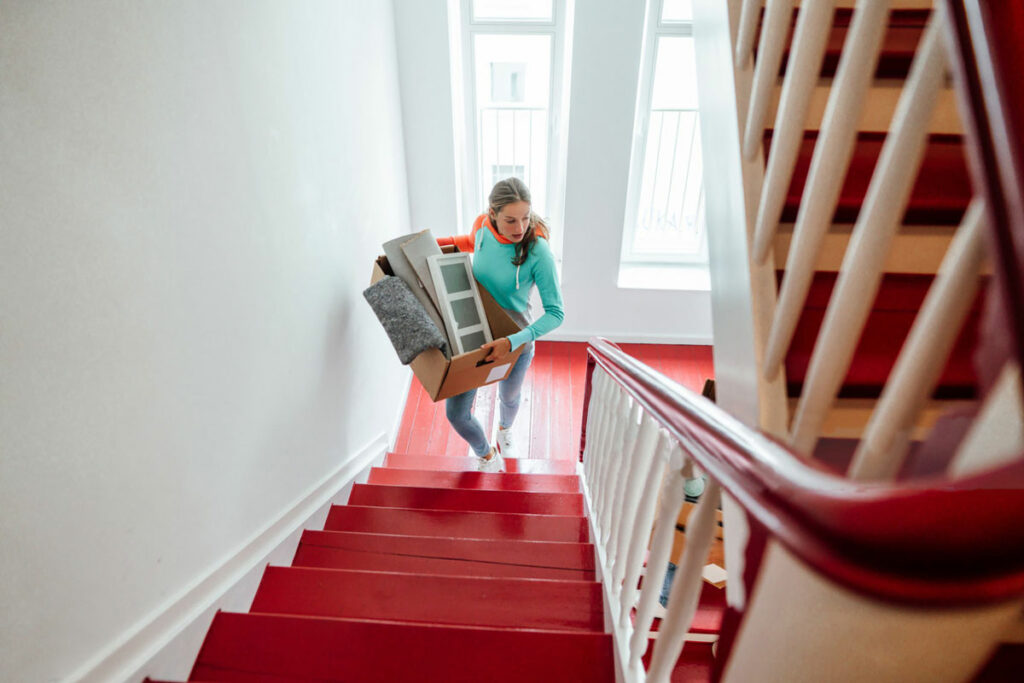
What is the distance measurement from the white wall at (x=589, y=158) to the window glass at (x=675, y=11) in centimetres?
32

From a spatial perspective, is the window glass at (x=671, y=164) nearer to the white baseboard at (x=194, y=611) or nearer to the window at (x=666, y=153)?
the window at (x=666, y=153)

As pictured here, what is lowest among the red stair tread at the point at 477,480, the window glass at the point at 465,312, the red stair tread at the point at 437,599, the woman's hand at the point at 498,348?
the red stair tread at the point at 477,480

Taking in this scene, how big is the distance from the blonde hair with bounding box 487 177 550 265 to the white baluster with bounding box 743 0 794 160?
3.14 feet

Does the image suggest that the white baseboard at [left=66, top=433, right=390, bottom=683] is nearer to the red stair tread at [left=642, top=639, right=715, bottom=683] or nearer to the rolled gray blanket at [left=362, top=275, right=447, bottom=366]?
the rolled gray blanket at [left=362, top=275, right=447, bottom=366]

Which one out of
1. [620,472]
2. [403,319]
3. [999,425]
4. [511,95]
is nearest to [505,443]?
[403,319]

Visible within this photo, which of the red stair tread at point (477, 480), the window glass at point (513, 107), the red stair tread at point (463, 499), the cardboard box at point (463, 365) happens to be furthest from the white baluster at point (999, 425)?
the window glass at point (513, 107)

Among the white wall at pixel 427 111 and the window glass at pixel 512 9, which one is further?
the window glass at pixel 512 9

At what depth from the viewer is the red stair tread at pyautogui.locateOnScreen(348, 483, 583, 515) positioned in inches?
82.5

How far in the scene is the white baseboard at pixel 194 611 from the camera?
0.99 meters

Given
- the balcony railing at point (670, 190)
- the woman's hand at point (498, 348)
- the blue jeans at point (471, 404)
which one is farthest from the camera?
the balcony railing at point (670, 190)

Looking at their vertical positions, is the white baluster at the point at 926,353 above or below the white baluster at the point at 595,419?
above

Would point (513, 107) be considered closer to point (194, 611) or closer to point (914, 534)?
point (194, 611)

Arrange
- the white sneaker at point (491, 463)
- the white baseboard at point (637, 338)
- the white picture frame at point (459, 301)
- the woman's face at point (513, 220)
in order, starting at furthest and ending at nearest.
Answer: the white baseboard at point (637, 338) < the white sneaker at point (491, 463) < the white picture frame at point (459, 301) < the woman's face at point (513, 220)

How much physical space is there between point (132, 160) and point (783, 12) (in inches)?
48.5
